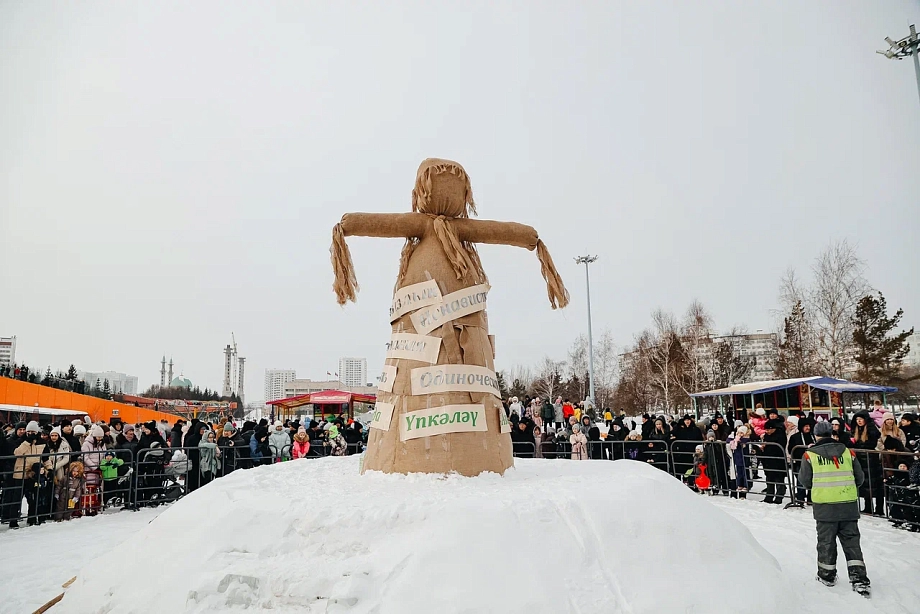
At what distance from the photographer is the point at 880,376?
29281 mm

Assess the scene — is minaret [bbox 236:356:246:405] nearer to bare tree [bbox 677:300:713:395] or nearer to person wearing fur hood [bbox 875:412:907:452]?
bare tree [bbox 677:300:713:395]

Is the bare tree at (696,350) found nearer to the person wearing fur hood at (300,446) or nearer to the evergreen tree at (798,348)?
the evergreen tree at (798,348)

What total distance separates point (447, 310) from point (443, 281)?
0.37 meters

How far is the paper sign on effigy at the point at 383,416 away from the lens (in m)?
6.22

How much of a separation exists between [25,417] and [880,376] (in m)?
40.2

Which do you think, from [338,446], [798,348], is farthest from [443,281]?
[798,348]

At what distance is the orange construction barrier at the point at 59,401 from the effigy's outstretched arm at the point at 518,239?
695 inches

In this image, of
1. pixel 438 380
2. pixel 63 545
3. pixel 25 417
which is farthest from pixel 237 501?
pixel 25 417

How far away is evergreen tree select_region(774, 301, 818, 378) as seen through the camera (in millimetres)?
30297

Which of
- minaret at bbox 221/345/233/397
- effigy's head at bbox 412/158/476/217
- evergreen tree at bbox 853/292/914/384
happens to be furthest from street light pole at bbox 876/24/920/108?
minaret at bbox 221/345/233/397

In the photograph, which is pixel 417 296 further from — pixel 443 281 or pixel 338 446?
pixel 338 446

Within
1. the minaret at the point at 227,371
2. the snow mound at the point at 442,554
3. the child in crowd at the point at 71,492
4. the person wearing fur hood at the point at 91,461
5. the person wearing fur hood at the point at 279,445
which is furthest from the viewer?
the minaret at the point at 227,371

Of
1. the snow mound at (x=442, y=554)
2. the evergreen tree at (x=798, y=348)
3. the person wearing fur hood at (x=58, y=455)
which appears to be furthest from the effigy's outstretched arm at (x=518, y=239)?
the evergreen tree at (x=798, y=348)

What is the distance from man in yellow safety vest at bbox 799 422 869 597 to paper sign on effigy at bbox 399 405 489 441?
3698 mm
